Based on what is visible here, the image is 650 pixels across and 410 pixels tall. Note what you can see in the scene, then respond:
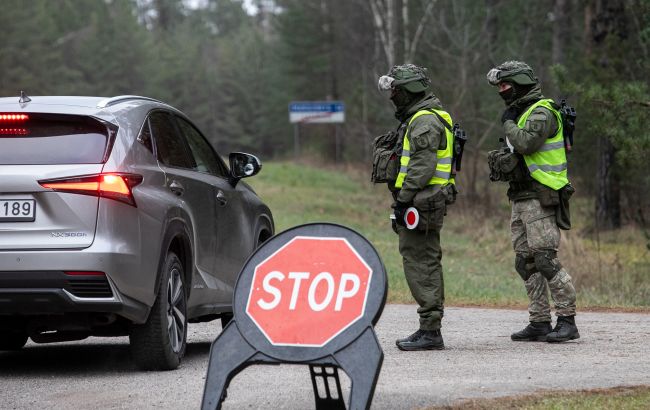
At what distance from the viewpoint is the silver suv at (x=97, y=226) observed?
7371 millimetres

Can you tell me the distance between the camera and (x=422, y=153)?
28.6 feet

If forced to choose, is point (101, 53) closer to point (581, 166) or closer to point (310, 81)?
point (310, 81)

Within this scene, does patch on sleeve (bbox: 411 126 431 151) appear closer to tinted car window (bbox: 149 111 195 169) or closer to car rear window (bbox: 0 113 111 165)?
tinted car window (bbox: 149 111 195 169)

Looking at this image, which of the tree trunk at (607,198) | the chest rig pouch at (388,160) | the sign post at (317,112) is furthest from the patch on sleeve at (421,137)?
the sign post at (317,112)

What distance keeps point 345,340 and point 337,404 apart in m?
0.56

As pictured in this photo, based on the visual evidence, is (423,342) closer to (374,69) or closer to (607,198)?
(607,198)

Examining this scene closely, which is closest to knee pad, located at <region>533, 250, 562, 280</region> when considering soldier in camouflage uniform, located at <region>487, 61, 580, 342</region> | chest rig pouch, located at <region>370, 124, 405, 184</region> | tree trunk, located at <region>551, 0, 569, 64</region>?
soldier in camouflage uniform, located at <region>487, 61, 580, 342</region>

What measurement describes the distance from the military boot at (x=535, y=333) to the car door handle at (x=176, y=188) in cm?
292

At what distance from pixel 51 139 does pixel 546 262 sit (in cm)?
379

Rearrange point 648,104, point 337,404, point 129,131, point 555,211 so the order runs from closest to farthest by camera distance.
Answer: point 337,404
point 129,131
point 555,211
point 648,104

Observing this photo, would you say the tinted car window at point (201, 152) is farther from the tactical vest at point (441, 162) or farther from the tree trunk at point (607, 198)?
the tree trunk at point (607, 198)

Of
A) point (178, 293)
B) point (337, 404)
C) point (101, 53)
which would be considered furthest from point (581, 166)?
point (101, 53)

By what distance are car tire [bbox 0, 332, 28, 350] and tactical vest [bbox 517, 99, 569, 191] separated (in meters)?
3.95

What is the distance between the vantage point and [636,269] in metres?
18.0
